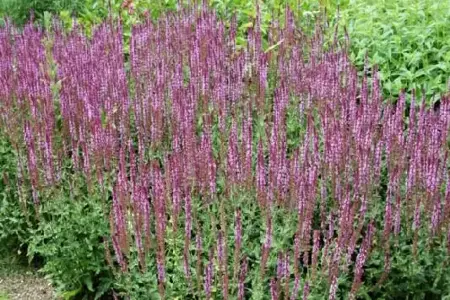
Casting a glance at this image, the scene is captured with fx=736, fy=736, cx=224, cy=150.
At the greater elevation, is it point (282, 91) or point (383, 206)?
point (282, 91)

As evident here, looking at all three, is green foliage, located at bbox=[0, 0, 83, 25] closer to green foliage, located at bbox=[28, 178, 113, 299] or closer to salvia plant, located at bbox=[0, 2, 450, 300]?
salvia plant, located at bbox=[0, 2, 450, 300]

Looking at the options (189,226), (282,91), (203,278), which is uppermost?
(282,91)

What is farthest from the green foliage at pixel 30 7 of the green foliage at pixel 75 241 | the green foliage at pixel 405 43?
the green foliage at pixel 75 241

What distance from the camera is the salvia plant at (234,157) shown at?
11.7 ft

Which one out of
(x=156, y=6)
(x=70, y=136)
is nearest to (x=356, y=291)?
(x=70, y=136)

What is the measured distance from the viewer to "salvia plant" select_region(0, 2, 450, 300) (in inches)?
140

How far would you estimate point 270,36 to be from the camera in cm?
594

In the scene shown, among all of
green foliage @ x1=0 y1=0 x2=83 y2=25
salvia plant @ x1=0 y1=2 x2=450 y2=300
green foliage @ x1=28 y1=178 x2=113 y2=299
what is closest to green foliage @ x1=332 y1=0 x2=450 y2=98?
salvia plant @ x1=0 y1=2 x2=450 y2=300

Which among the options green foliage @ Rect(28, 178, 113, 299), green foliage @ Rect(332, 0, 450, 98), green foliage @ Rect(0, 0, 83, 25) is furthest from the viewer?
green foliage @ Rect(0, 0, 83, 25)

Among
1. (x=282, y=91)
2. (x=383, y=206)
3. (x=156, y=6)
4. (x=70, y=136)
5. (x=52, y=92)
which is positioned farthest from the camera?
(x=156, y=6)

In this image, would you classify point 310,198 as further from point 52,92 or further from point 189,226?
point 52,92

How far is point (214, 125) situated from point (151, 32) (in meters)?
1.51

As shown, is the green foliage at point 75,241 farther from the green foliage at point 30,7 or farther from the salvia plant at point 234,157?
the green foliage at point 30,7

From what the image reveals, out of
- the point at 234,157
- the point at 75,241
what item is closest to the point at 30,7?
the point at 75,241
